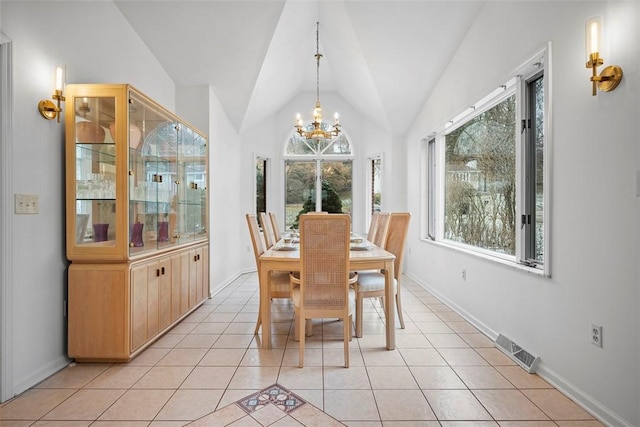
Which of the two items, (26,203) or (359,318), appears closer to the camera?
(26,203)

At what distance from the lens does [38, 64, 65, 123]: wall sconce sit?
6.73 ft

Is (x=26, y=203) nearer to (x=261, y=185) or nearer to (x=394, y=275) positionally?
(x=394, y=275)

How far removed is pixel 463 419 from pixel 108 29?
391 cm

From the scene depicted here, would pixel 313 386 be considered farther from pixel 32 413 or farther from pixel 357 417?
pixel 32 413

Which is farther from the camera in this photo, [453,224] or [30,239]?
[453,224]

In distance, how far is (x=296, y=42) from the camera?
165 inches

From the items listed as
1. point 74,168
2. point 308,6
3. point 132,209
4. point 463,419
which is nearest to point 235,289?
point 132,209

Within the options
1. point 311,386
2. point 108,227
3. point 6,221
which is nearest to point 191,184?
point 108,227

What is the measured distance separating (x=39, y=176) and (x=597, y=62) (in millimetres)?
3322

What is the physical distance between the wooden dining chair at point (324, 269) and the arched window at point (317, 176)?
4.11 m

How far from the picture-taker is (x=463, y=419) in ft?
5.45

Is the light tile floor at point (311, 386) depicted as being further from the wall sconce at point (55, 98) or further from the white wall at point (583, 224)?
the wall sconce at point (55, 98)

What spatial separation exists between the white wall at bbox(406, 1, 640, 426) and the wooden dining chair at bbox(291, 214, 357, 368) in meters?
1.31

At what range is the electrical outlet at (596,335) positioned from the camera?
5.44 feet
